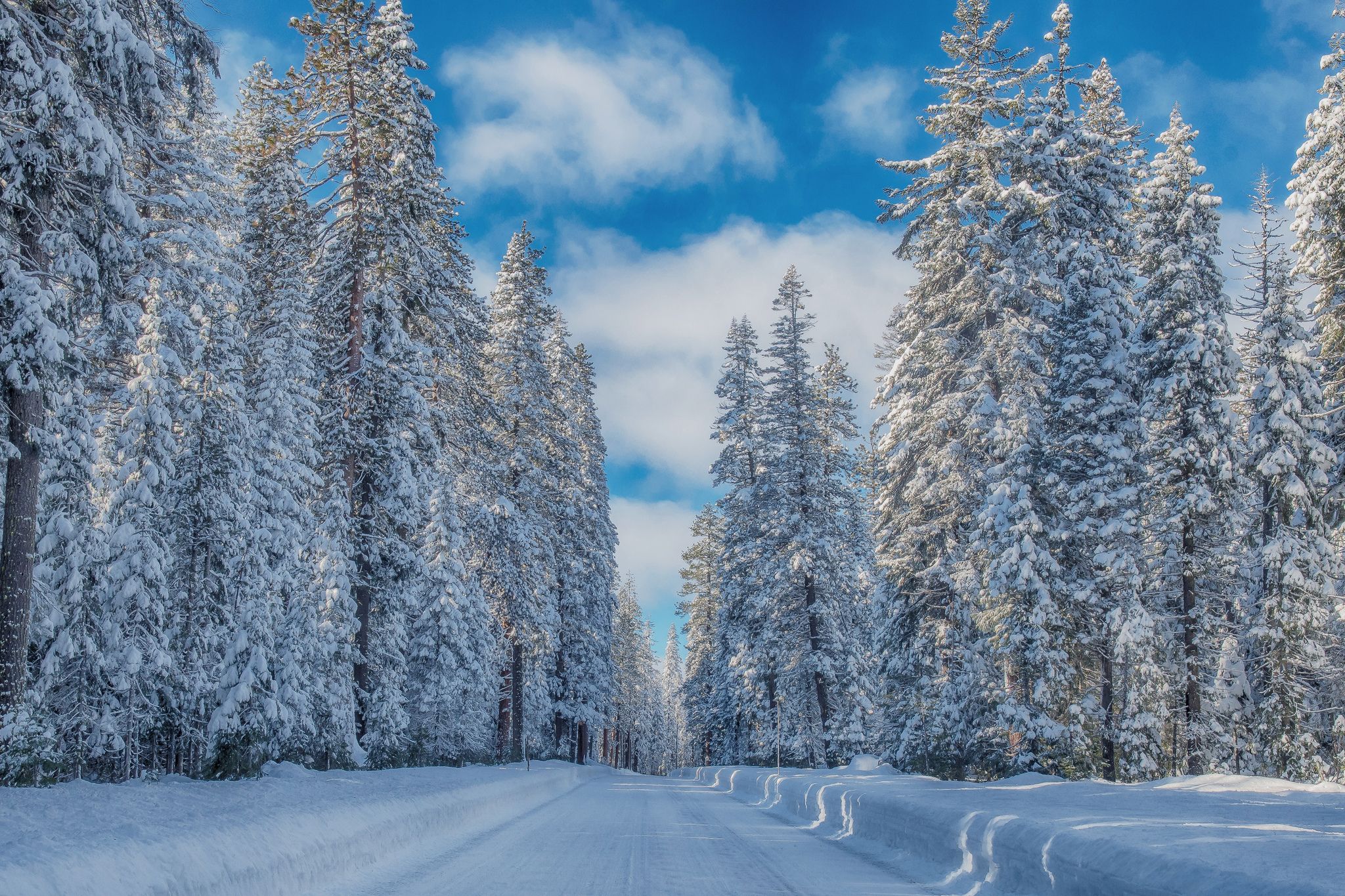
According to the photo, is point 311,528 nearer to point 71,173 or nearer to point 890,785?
point 71,173

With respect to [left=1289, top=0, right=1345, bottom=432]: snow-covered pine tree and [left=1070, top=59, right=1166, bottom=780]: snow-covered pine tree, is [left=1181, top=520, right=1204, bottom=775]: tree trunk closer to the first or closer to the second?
[left=1070, top=59, right=1166, bottom=780]: snow-covered pine tree

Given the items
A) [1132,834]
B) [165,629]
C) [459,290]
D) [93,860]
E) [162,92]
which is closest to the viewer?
[93,860]

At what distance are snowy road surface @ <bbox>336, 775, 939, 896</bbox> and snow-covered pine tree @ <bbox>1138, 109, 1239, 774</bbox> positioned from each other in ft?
41.4

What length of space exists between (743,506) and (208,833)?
29890mm

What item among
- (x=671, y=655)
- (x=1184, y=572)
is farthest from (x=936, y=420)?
(x=671, y=655)

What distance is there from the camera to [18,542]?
9234mm

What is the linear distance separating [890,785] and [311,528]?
1373 cm

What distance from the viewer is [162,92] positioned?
10.5 m

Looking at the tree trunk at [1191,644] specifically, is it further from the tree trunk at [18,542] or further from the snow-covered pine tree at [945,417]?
the tree trunk at [18,542]

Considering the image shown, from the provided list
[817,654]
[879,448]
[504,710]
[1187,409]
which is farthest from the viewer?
[504,710]

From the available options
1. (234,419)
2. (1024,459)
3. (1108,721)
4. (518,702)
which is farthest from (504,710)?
(1024,459)

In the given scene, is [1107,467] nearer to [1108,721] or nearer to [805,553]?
[1108,721]

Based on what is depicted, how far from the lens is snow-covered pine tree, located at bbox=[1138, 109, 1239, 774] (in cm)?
1903

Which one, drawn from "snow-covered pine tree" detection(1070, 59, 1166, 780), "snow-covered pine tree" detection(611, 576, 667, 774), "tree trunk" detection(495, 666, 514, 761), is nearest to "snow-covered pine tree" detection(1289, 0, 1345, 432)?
"snow-covered pine tree" detection(1070, 59, 1166, 780)
